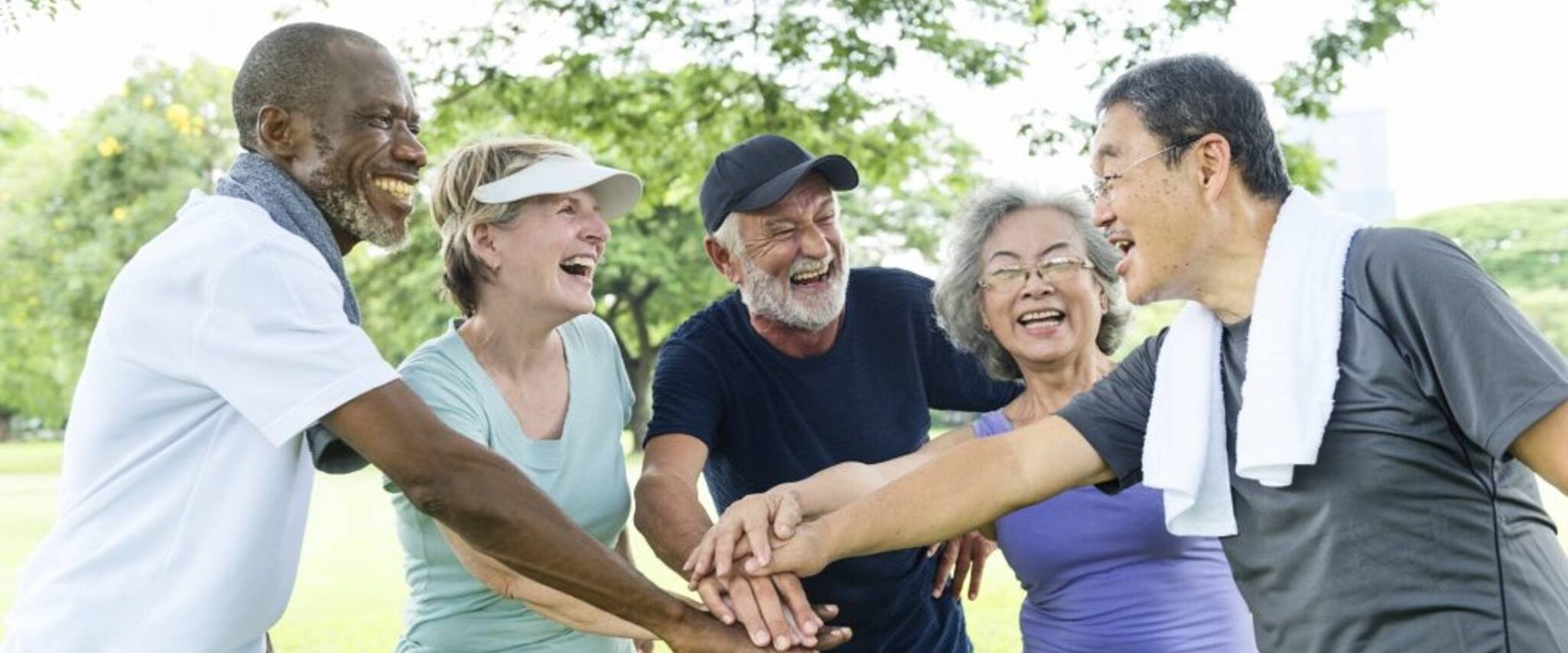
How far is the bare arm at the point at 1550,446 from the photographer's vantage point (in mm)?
2188

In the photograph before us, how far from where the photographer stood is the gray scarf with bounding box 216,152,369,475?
2.64 m

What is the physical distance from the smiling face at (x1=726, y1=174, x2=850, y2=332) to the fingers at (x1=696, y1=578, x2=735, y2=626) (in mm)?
763

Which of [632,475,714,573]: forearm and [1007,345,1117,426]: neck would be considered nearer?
[632,475,714,573]: forearm

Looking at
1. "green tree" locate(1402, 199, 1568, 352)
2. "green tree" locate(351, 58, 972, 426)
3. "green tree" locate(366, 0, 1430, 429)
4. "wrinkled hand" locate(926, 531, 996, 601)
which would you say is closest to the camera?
"wrinkled hand" locate(926, 531, 996, 601)

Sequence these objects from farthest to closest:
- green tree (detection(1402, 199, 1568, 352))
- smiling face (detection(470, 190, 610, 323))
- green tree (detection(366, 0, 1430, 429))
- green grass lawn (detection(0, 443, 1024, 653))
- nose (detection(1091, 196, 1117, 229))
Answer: green tree (detection(1402, 199, 1568, 352)), green grass lawn (detection(0, 443, 1024, 653)), green tree (detection(366, 0, 1430, 429)), smiling face (detection(470, 190, 610, 323)), nose (detection(1091, 196, 1117, 229))

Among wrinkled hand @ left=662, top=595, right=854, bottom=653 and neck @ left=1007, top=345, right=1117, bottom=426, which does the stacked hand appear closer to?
wrinkled hand @ left=662, top=595, right=854, bottom=653

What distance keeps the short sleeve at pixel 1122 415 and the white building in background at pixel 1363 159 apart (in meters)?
42.7

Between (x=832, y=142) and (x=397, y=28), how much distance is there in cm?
296

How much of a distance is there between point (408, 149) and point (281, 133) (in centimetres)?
24

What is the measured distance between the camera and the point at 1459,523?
238 cm

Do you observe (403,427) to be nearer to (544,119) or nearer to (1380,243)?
(1380,243)

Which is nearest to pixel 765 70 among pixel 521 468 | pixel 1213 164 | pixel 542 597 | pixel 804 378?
pixel 804 378

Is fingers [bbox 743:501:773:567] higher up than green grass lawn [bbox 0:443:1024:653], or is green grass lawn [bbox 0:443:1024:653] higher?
fingers [bbox 743:501:773:567]

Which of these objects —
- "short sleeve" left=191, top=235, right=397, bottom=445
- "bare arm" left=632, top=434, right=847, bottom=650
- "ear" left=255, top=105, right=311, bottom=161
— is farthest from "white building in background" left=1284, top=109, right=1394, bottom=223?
"short sleeve" left=191, top=235, right=397, bottom=445
